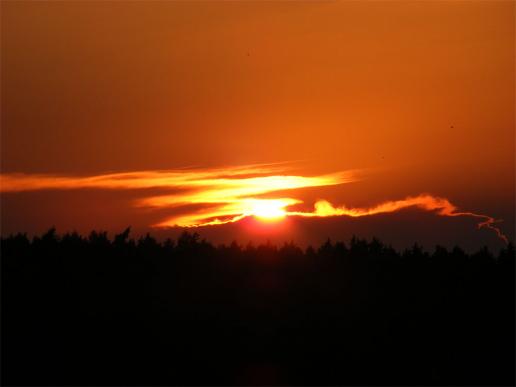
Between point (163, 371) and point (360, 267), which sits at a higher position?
point (360, 267)

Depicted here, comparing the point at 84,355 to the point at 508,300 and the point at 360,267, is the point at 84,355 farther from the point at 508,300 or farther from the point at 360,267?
the point at 508,300

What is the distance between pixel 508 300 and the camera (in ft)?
112

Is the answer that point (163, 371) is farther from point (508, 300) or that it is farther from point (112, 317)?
point (508, 300)

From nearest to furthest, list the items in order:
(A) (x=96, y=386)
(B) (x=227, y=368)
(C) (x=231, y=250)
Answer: (A) (x=96, y=386), (B) (x=227, y=368), (C) (x=231, y=250)

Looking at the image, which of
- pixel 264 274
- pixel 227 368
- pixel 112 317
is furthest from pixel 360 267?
pixel 112 317

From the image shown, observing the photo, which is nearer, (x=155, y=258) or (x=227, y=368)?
(x=227, y=368)

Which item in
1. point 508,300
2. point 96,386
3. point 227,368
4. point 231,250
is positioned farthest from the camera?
point 231,250

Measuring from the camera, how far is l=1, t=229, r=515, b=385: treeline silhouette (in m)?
30.2

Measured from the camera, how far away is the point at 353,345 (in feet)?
106

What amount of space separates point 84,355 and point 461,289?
1446cm

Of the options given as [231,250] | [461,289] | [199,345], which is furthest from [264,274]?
[461,289]

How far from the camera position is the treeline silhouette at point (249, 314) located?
30219 mm

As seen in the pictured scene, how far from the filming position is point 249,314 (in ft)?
108

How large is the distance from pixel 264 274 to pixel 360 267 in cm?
398
